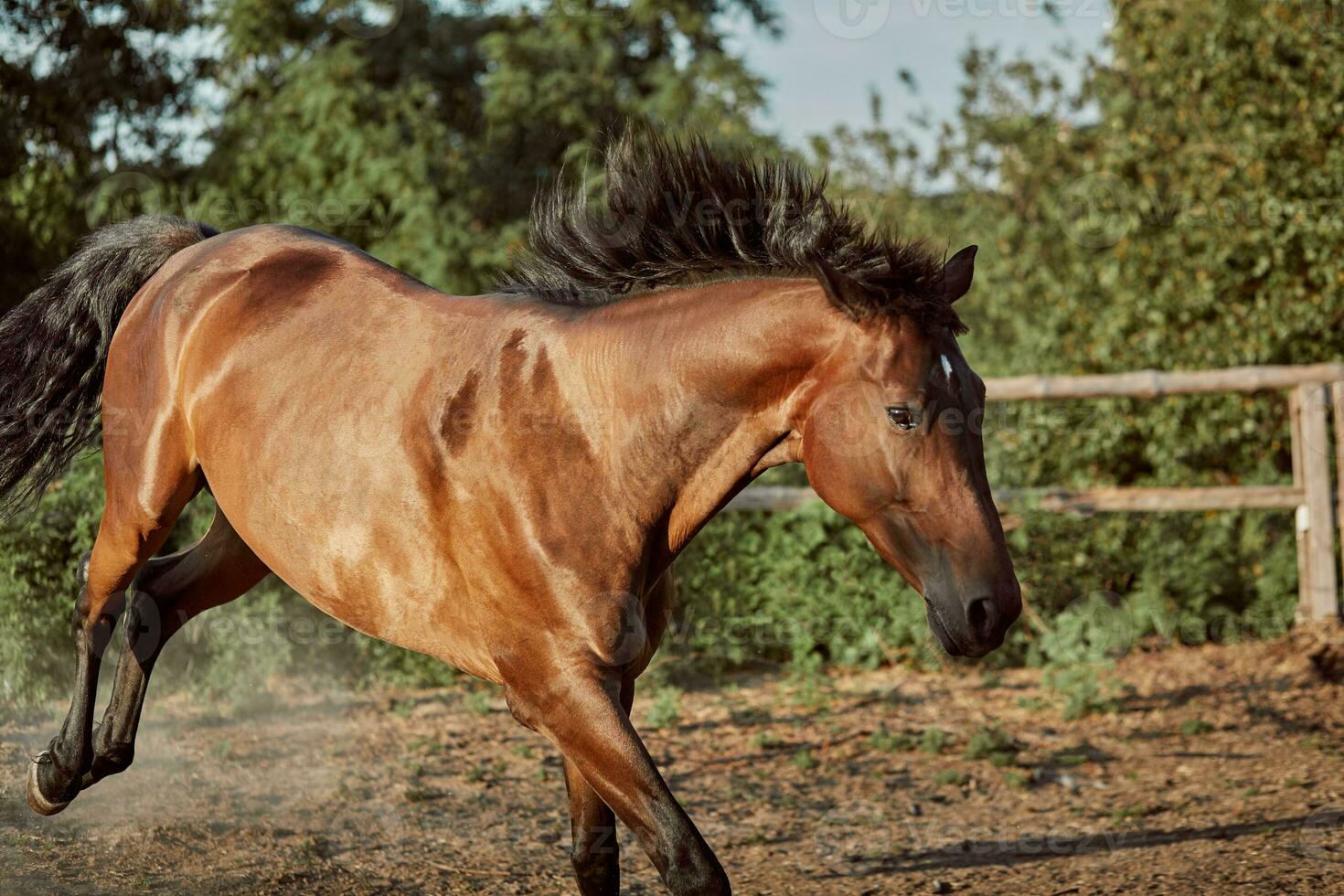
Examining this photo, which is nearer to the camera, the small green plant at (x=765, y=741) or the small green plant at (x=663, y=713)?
the small green plant at (x=765, y=741)

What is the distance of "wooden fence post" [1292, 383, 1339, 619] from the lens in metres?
7.42

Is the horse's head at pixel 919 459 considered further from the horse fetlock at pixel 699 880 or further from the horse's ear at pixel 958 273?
the horse fetlock at pixel 699 880

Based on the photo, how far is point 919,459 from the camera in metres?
2.59

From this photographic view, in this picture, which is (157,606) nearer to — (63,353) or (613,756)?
(63,353)

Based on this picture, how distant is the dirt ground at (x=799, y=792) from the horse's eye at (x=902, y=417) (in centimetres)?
209

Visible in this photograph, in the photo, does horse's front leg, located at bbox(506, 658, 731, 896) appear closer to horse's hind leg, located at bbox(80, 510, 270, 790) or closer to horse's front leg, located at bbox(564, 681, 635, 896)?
horse's front leg, located at bbox(564, 681, 635, 896)

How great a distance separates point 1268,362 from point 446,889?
700cm

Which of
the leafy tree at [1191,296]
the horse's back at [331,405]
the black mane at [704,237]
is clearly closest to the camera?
the black mane at [704,237]

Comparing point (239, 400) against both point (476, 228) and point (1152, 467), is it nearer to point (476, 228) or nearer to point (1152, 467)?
point (476, 228)

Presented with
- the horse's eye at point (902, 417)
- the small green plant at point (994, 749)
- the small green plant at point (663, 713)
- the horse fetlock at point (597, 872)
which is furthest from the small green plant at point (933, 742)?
the horse's eye at point (902, 417)

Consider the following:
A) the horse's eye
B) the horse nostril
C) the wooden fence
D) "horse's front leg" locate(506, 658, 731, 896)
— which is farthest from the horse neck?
the wooden fence

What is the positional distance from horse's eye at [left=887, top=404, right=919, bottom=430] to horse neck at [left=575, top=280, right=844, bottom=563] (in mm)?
269

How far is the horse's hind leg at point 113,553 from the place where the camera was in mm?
3766

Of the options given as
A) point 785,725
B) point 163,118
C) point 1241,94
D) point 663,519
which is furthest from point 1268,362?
point 163,118
